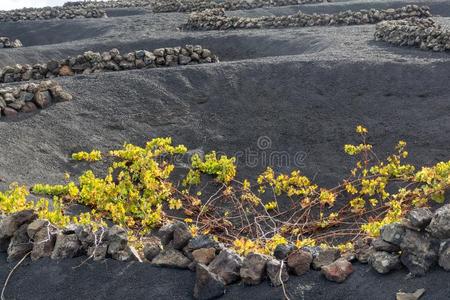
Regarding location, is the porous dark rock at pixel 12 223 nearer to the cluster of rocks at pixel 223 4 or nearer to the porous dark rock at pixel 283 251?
the porous dark rock at pixel 283 251

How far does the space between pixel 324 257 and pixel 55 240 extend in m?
2.83

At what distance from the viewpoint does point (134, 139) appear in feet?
36.0

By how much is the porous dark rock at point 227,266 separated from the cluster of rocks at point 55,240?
956 mm

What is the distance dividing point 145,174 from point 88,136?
2.68 meters

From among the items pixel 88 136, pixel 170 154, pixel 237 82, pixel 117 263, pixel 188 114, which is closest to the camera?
pixel 117 263

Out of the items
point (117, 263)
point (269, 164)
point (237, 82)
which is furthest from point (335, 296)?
point (237, 82)

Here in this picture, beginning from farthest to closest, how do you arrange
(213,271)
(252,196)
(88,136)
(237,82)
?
(237,82) → (88,136) → (252,196) → (213,271)

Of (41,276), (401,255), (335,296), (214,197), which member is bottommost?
(214,197)

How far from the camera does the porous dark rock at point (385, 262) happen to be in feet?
15.3

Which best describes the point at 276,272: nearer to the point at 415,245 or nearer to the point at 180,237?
the point at 180,237

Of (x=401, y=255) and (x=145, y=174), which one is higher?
(x=401, y=255)

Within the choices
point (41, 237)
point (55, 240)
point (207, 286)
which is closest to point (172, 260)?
point (207, 286)

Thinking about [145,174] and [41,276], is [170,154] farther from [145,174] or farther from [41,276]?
[41,276]

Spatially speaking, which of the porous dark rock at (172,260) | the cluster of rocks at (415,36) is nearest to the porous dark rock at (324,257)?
the porous dark rock at (172,260)
